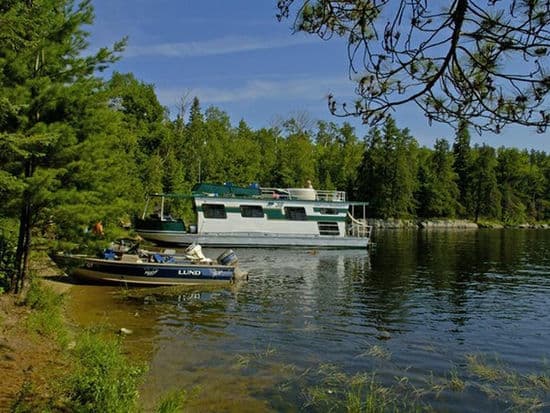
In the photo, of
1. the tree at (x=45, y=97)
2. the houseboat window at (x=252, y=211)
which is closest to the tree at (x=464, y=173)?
the houseboat window at (x=252, y=211)

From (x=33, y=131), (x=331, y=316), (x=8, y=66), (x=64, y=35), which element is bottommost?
(x=331, y=316)

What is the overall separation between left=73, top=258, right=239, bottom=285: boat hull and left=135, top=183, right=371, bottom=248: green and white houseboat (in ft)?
55.8

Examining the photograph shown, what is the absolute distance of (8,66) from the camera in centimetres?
1117

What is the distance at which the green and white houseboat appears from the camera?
119 ft

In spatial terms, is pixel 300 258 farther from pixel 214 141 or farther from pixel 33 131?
pixel 214 141

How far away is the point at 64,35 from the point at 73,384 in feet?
28.5

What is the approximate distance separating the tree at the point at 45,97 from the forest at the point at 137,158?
0.03 m

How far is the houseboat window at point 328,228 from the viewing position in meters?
38.7

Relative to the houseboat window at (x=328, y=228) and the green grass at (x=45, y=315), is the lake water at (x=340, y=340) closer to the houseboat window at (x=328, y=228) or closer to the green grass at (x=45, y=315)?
the green grass at (x=45, y=315)

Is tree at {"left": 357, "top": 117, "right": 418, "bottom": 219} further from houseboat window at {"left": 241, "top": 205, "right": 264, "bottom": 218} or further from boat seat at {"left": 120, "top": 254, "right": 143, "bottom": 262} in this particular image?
boat seat at {"left": 120, "top": 254, "right": 143, "bottom": 262}

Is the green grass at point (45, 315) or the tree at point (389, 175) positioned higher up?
the tree at point (389, 175)

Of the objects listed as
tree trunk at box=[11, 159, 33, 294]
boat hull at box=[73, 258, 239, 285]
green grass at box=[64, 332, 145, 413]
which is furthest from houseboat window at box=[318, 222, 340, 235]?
green grass at box=[64, 332, 145, 413]

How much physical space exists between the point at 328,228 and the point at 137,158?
21884mm

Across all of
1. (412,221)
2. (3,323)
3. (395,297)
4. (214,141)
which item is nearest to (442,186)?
(412,221)
